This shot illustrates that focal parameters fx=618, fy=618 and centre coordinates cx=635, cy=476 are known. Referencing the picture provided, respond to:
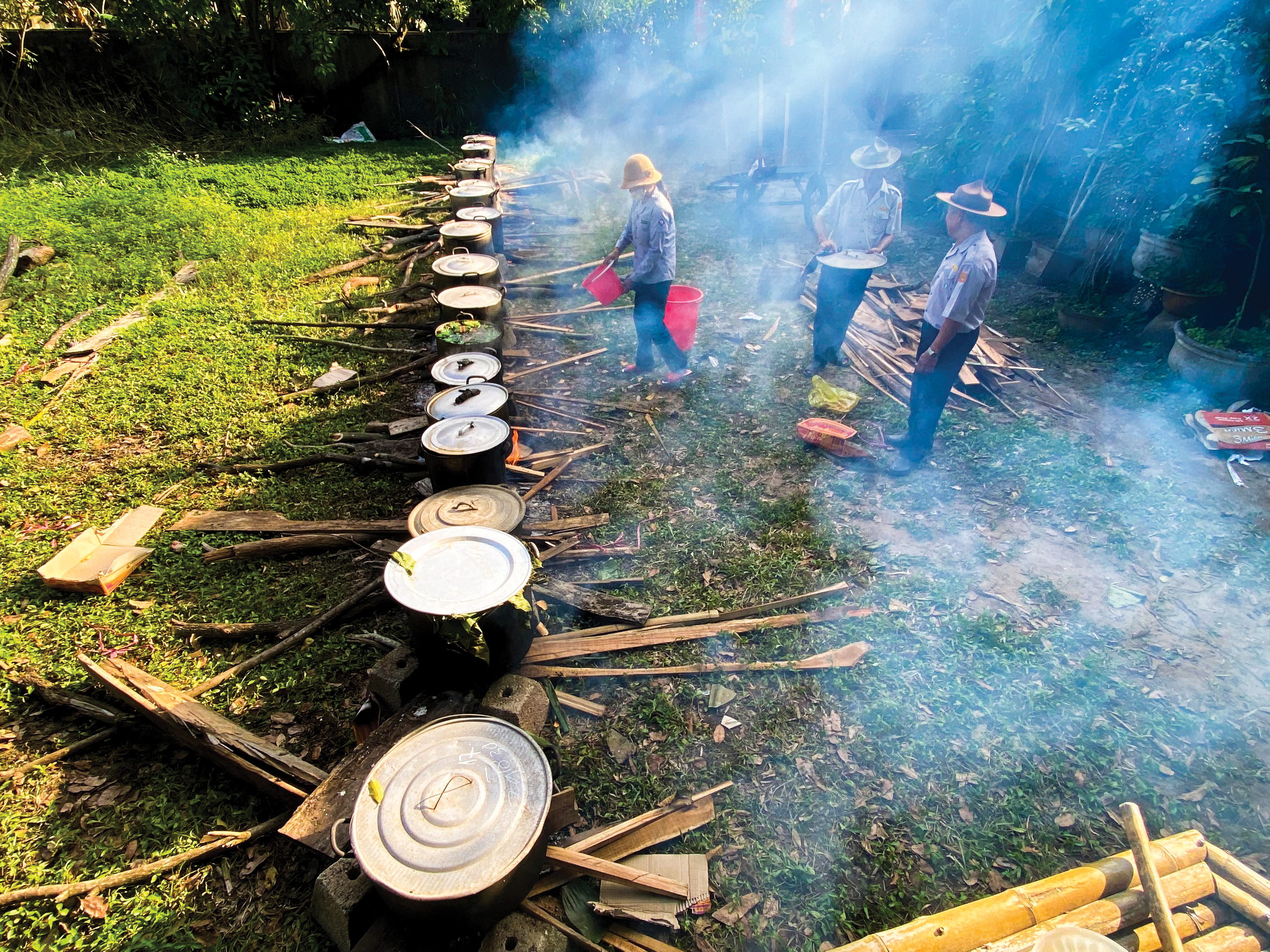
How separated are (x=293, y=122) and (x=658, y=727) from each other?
21.8m

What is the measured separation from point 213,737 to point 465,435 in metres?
2.67

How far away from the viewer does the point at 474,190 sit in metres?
11.4

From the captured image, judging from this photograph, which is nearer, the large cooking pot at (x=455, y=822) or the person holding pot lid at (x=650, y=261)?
the large cooking pot at (x=455, y=822)

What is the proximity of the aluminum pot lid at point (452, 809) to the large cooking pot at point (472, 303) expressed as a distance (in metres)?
5.41

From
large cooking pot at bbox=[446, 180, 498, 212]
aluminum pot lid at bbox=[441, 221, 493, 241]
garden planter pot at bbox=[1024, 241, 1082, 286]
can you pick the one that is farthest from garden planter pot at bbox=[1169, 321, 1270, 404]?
large cooking pot at bbox=[446, 180, 498, 212]

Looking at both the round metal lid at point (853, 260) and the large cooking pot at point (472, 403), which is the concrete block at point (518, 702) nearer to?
Answer: the large cooking pot at point (472, 403)

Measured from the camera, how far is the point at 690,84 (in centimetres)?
2208

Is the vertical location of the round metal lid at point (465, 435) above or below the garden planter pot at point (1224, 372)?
above

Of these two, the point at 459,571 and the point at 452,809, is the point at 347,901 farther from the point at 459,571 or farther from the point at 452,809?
the point at 459,571

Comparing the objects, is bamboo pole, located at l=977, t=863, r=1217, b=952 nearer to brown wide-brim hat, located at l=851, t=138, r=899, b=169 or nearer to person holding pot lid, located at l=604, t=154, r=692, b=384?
person holding pot lid, located at l=604, t=154, r=692, b=384

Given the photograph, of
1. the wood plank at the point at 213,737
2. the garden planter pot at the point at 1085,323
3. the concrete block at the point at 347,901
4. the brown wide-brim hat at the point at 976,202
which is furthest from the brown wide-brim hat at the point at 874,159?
Answer: the concrete block at the point at 347,901

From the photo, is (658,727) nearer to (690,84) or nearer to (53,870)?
(53,870)

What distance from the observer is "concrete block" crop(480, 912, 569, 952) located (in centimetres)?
289

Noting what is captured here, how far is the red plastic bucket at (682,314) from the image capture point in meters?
8.00
